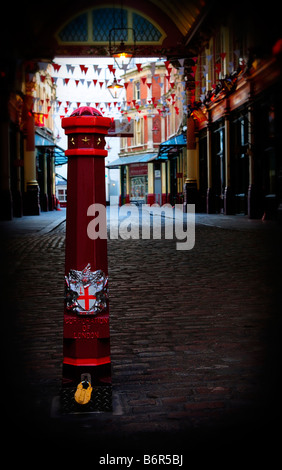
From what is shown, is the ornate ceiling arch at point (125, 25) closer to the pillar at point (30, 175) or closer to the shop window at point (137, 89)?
the pillar at point (30, 175)

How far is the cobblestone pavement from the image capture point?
248 centimetres

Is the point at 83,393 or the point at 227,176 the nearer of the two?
the point at 83,393

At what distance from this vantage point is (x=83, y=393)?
2.65 m

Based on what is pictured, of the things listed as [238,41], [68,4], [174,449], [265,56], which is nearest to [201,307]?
[174,449]

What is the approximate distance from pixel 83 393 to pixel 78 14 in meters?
22.9

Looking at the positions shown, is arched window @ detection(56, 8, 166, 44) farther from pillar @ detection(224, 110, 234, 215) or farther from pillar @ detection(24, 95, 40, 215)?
pillar @ detection(224, 110, 234, 215)

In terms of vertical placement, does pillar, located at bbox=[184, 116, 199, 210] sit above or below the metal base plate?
above

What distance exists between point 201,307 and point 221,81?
55.3 ft

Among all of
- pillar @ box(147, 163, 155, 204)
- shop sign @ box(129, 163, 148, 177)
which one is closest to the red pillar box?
pillar @ box(147, 163, 155, 204)

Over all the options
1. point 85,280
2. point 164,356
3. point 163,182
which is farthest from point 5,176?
point 163,182

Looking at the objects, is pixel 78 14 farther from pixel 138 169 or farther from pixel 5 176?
pixel 138 169

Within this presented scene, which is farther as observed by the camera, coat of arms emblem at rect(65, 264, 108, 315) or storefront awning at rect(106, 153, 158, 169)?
storefront awning at rect(106, 153, 158, 169)

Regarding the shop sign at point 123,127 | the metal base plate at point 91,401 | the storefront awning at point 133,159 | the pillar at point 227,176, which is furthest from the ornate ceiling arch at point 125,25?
the metal base plate at point 91,401

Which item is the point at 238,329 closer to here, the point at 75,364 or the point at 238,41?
the point at 75,364
